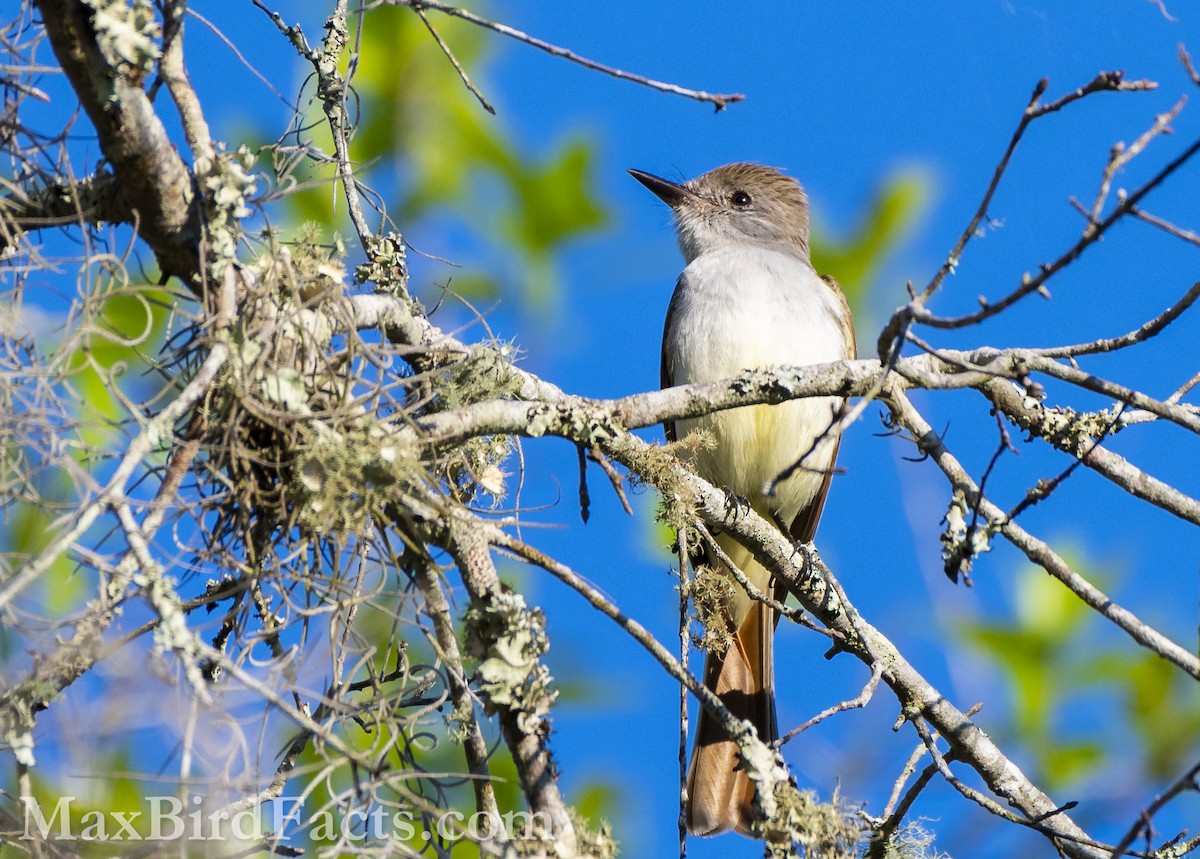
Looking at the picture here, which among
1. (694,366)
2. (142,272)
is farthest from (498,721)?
(694,366)

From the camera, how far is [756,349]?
17.5ft

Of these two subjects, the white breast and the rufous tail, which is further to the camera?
the white breast

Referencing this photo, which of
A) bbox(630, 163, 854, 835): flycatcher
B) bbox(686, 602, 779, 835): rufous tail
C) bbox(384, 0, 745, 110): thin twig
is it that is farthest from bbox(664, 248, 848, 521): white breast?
bbox(384, 0, 745, 110): thin twig

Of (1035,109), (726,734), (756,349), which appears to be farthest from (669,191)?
(1035,109)

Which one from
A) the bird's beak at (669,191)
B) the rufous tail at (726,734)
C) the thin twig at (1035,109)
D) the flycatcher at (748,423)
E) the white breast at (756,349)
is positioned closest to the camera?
the thin twig at (1035,109)

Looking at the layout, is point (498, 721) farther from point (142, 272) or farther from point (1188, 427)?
point (1188, 427)

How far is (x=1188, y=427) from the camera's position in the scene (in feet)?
9.13

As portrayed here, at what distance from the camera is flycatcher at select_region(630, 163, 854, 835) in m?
5.04

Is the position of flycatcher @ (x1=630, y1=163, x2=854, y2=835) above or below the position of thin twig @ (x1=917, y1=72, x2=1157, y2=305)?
above

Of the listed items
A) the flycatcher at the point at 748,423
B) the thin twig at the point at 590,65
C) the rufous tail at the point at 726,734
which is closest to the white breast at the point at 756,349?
the flycatcher at the point at 748,423

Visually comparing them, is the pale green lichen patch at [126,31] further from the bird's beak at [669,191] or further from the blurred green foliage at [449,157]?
the bird's beak at [669,191]

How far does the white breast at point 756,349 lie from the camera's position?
5.35m

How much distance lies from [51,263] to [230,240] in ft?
1.22

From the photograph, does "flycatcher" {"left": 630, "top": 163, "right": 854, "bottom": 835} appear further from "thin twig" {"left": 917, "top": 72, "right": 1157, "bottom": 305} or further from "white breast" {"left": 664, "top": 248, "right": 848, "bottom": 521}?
"thin twig" {"left": 917, "top": 72, "right": 1157, "bottom": 305}
